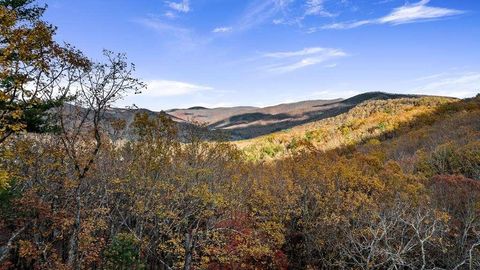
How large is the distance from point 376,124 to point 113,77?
109 metres

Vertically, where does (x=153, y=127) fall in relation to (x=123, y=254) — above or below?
above

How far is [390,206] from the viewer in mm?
32469

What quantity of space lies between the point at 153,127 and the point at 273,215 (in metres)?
13.4

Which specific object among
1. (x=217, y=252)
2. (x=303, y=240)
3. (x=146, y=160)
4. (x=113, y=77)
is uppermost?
(x=113, y=77)

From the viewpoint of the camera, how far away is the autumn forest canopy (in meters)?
23.3

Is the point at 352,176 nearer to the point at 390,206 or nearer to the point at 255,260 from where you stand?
the point at 390,206

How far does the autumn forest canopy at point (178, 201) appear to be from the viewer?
2330 cm

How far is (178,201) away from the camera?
1261 inches

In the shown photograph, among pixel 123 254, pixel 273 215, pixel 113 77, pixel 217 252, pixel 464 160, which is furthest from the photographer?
pixel 464 160

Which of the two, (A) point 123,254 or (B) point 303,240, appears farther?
(B) point 303,240

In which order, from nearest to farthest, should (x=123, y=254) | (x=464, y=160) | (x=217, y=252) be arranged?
(x=123, y=254), (x=217, y=252), (x=464, y=160)

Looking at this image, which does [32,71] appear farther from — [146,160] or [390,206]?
[390,206]

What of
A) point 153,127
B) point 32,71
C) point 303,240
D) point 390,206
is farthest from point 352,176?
point 32,71

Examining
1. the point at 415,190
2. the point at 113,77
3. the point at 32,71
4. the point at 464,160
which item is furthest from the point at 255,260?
the point at 464,160
